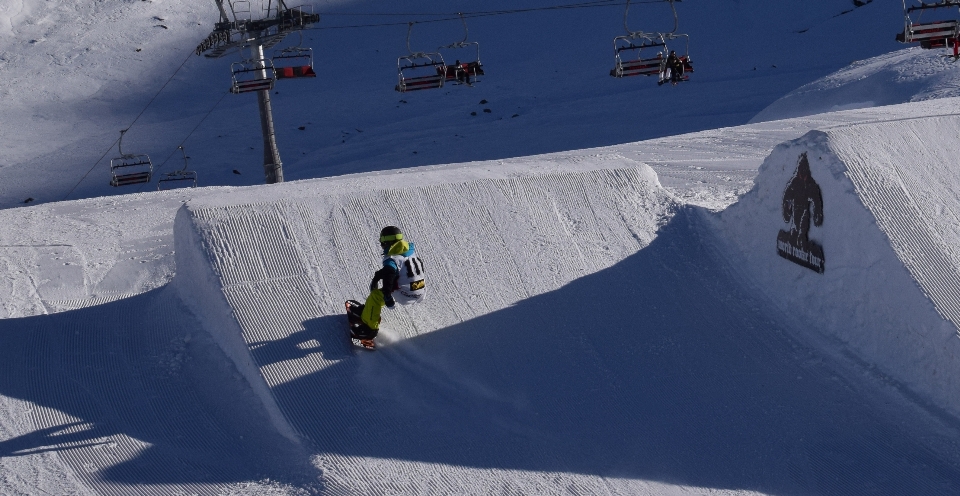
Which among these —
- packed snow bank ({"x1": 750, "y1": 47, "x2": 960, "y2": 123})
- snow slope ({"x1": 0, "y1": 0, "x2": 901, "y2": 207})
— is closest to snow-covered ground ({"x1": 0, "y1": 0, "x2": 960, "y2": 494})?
packed snow bank ({"x1": 750, "y1": 47, "x2": 960, "y2": 123})

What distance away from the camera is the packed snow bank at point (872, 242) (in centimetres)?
717

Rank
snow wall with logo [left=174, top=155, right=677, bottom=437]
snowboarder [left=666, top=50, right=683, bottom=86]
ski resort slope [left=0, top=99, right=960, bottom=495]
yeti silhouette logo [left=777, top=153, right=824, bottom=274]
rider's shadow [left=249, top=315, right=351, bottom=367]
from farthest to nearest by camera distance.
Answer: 1. snowboarder [left=666, top=50, right=683, bottom=86]
2. yeti silhouette logo [left=777, top=153, right=824, bottom=274]
3. snow wall with logo [left=174, top=155, right=677, bottom=437]
4. rider's shadow [left=249, top=315, right=351, bottom=367]
5. ski resort slope [left=0, top=99, right=960, bottom=495]

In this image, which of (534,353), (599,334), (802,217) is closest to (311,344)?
(534,353)

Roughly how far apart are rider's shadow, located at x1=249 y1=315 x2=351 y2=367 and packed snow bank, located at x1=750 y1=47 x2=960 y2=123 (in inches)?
660

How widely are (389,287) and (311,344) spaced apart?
0.88 metres

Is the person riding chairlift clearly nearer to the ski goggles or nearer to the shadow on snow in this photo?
the shadow on snow

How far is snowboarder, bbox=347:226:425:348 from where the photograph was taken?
714 cm

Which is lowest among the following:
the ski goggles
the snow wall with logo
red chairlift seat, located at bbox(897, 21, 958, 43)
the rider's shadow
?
the rider's shadow

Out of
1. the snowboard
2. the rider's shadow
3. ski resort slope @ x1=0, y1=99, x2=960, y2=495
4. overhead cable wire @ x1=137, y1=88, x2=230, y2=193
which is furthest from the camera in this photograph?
overhead cable wire @ x1=137, y1=88, x2=230, y2=193

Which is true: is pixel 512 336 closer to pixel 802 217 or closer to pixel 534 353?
pixel 534 353

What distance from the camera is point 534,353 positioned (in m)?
7.59

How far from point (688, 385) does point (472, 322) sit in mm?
2043

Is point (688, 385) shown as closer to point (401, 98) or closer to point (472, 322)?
point (472, 322)

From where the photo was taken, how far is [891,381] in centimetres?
723
